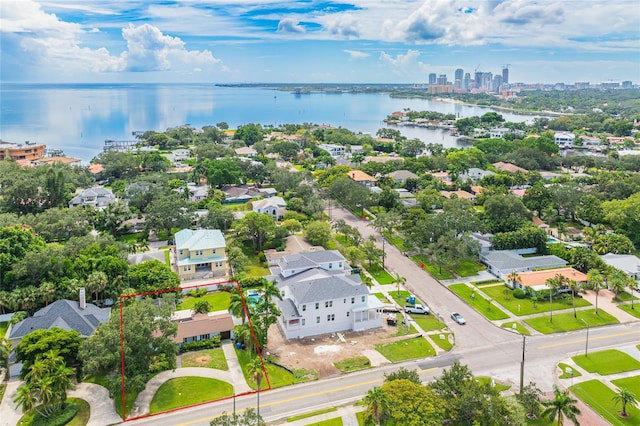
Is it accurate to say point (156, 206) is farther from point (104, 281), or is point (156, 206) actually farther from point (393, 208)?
point (393, 208)

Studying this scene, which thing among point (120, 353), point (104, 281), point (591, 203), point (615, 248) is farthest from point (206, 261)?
point (591, 203)

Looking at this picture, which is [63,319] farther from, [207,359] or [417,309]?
[417,309]

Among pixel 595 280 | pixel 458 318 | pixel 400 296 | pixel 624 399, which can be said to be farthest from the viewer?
pixel 400 296

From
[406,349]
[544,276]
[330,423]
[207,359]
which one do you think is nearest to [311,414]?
[330,423]

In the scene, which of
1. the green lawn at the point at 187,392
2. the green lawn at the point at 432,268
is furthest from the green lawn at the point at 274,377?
the green lawn at the point at 432,268

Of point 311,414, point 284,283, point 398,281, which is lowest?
point 311,414

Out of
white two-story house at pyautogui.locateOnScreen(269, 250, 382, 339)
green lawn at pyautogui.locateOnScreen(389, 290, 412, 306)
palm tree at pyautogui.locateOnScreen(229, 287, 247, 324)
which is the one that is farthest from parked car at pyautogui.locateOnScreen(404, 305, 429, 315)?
palm tree at pyautogui.locateOnScreen(229, 287, 247, 324)

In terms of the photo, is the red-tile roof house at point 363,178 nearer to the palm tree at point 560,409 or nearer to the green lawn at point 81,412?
the palm tree at point 560,409
